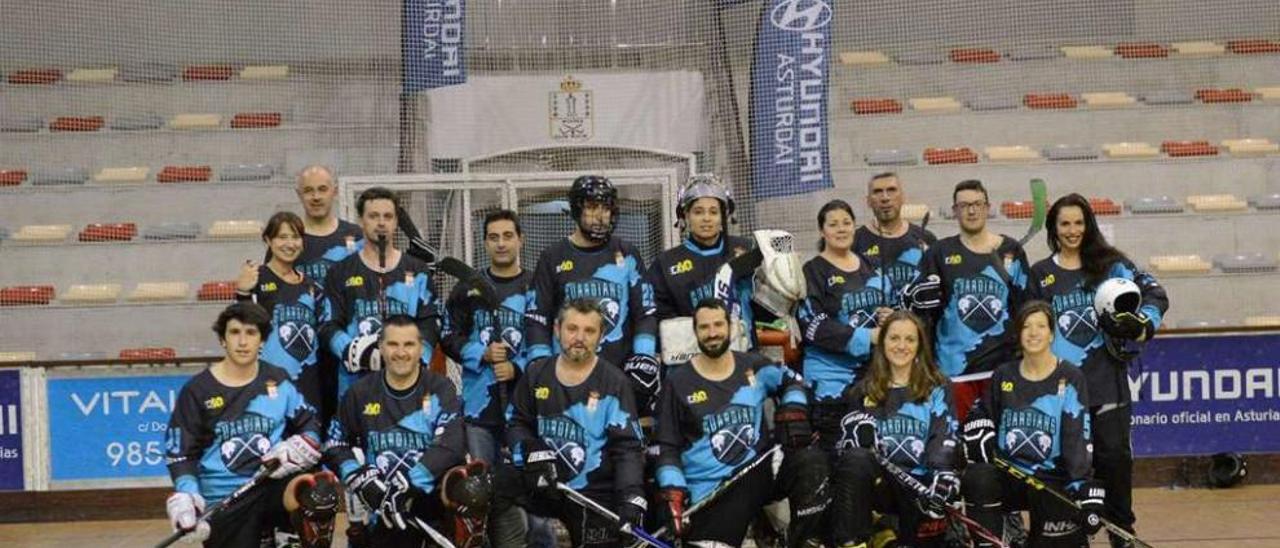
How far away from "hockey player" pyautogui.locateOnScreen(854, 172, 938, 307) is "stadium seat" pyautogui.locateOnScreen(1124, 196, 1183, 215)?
4.86m

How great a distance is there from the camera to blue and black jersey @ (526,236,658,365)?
6.39 meters

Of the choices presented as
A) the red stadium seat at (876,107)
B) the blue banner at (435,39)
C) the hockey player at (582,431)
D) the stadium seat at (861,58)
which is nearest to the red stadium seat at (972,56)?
the stadium seat at (861,58)

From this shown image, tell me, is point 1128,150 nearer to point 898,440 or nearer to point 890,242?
point 890,242

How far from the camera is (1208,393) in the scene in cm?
820

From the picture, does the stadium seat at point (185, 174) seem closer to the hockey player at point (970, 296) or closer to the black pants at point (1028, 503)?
the hockey player at point (970, 296)

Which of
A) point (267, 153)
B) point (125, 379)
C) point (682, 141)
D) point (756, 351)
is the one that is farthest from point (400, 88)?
point (756, 351)

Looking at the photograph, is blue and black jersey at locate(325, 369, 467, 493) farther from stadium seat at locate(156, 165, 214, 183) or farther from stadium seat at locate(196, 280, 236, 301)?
stadium seat at locate(156, 165, 214, 183)

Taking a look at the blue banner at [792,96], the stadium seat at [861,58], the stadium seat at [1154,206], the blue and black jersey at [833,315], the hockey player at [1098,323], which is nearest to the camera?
the hockey player at [1098,323]

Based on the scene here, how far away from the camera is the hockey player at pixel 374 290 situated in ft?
21.0

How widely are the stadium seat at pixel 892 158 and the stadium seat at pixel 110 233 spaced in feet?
15.6

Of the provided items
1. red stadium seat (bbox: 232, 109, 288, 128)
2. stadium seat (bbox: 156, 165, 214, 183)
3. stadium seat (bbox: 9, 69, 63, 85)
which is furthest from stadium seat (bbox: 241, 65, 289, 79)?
stadium seat (bbox: 9, 69, 63, 85)

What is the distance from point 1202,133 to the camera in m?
12.0

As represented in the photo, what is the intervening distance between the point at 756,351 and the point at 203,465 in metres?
2.02

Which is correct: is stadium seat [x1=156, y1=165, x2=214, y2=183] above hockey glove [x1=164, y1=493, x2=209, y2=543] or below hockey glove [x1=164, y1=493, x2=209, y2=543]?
above
